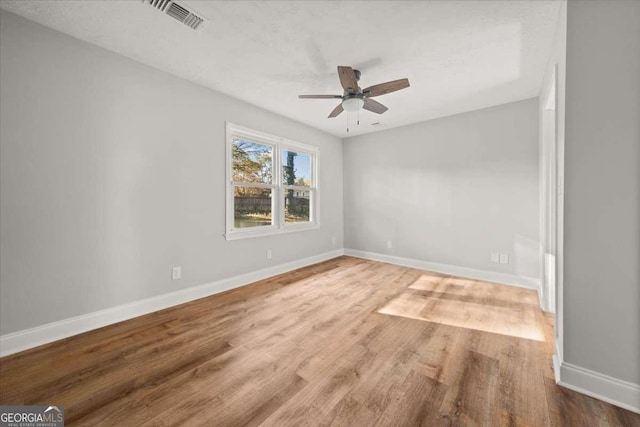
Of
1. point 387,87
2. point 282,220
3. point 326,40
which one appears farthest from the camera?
point 282,220

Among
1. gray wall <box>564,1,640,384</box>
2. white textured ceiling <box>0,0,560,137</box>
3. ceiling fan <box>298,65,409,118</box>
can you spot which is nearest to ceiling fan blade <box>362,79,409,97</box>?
ceiling fan <box>298,65,409,118</box>

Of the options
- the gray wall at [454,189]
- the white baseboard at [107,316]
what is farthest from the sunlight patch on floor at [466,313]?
the white baseboard at [107,316]

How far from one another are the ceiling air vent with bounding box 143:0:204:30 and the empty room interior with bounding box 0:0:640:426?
0.01m

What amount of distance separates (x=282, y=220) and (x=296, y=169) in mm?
1006

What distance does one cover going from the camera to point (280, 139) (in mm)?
3955

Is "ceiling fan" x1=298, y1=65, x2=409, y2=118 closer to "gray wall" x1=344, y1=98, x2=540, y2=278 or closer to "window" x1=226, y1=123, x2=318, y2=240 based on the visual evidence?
"window" x1=226, y1=123, x2=318, y2=240

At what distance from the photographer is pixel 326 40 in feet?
6.95

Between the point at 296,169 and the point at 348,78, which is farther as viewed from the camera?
the point at 296,169

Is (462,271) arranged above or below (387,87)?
below

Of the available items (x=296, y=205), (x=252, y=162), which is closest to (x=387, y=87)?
(x=252, y=162)

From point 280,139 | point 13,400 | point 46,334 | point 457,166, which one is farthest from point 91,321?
point 457,166

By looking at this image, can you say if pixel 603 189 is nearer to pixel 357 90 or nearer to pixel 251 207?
pixel 357 90

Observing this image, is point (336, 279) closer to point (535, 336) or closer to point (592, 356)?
point (535, 336)

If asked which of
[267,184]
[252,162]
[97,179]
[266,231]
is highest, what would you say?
[252,162]
